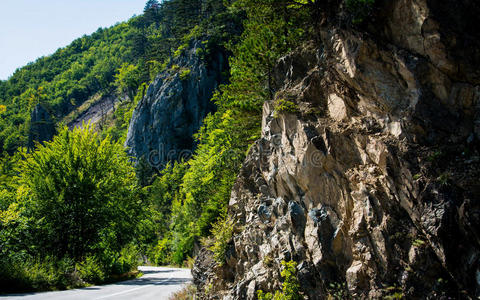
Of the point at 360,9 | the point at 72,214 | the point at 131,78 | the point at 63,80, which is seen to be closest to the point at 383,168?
the point at 360,9

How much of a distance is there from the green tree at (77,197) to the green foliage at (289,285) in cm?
1420

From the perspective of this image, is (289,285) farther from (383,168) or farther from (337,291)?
(383,168)

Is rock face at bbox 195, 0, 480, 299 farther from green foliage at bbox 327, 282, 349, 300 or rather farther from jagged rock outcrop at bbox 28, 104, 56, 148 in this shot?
jagged rock outcrop at bbox 28, 104, 56, 148

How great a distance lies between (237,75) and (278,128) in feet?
22.1

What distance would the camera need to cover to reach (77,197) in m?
19.7

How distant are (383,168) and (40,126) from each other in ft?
403

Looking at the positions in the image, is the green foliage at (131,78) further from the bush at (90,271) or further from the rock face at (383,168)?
the rock face at (383,168)

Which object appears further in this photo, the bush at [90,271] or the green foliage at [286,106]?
the bush at [90,271]

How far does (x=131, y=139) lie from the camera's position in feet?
229

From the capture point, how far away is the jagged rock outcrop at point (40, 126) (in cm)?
10549

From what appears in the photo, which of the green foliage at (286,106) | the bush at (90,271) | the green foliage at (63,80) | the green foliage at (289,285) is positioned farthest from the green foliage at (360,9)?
the green foliage at (63,80)

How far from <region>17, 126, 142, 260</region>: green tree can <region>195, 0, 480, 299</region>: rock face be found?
43.2 feet

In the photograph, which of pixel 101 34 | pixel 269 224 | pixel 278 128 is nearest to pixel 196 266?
pixel 269 224

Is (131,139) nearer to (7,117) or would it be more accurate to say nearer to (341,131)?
(341,131)
